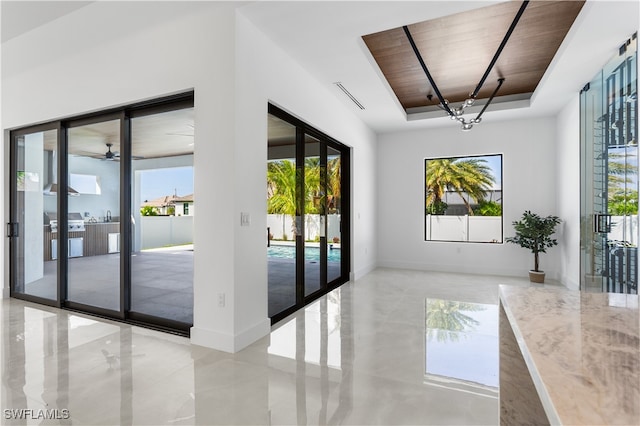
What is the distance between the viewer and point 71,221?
4.38 meters

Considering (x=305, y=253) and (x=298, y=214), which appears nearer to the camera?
(x=298, y=214)

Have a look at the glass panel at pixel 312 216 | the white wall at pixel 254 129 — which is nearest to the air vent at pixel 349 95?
the white wall at pixel 254 129

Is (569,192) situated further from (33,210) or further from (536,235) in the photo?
(33,210)

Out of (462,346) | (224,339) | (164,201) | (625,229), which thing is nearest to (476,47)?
(625,229)

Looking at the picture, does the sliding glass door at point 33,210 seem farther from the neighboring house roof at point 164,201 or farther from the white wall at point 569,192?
the white wall at point 569,192

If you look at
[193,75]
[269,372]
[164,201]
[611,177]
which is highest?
[193,75]

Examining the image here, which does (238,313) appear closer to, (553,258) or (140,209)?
(140,209)

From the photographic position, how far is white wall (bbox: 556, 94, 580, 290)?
505 centimetres

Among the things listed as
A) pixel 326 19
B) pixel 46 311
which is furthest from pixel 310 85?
pixel 46 311

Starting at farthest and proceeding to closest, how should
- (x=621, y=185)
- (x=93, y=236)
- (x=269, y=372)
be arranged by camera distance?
(x=93, y=236)
(x=621, y=185)
(x=269, y=372)

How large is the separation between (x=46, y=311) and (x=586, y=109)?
7.53 meters

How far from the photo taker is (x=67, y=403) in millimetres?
2131

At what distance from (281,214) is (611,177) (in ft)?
13.0

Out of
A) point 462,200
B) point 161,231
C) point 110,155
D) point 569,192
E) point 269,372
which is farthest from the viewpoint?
point 462,200
